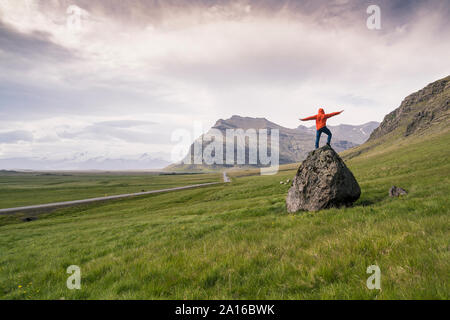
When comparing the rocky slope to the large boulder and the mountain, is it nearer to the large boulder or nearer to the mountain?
the mountain

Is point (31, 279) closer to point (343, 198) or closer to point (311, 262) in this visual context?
point (311, 262)

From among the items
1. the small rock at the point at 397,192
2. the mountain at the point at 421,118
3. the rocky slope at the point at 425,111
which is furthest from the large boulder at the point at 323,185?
the rocky slope at the point at 425,111

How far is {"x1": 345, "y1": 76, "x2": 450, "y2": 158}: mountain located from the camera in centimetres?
11594

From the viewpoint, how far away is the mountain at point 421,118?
116 meters

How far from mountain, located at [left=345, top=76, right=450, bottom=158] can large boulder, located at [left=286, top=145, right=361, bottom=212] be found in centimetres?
12560

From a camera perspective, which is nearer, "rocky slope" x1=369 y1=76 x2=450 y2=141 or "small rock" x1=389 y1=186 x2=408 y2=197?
"small rock" x1=389 y1=186 x2=408 y2=197

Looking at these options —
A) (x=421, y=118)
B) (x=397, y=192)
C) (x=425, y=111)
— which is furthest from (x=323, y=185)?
(x=425, y=111)

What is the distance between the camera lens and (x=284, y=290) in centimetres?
387

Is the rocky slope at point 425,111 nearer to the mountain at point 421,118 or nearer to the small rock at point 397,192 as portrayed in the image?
the mountain at point 421,118

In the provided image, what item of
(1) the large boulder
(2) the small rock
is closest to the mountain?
(2) the small rock

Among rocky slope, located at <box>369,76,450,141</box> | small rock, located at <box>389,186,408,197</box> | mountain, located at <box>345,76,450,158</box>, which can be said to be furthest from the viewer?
rocky slope, located at <box>369,76,450,141</box>

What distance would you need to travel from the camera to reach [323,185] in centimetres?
1241

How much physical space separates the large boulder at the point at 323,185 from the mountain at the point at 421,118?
125597mm
